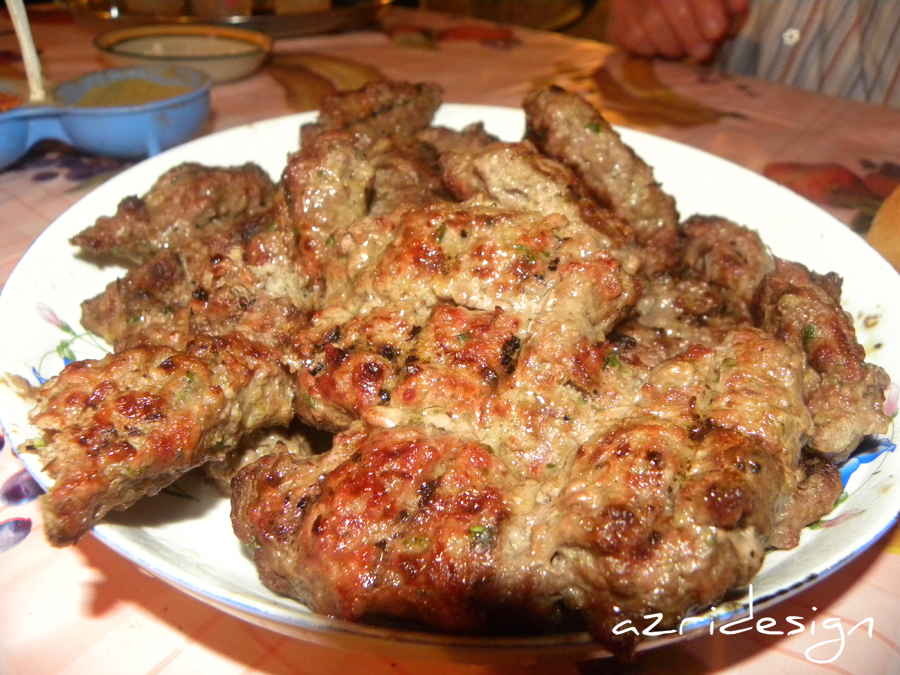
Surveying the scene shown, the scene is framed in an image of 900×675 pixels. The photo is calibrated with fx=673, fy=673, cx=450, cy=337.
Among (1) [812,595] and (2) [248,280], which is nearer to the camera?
(1) [812,595]

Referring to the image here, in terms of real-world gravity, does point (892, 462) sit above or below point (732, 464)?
below

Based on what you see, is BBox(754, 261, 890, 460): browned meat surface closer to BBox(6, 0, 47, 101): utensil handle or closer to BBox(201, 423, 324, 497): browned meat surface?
BBox(201, 423, 324, 497): browned meat surface

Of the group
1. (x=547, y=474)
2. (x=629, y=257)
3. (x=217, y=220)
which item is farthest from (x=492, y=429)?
(x=217, y=220)

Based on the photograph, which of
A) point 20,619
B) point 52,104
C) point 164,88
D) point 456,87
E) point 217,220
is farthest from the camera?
point 456,87

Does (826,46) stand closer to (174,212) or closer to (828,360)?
(828,360)

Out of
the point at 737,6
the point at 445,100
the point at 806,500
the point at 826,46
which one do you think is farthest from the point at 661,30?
the point at 806,500

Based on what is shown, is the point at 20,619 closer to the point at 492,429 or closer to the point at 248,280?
the point at 248,280
